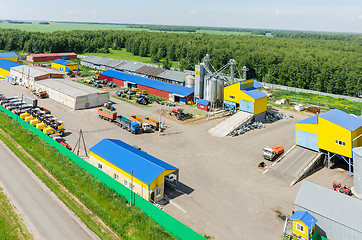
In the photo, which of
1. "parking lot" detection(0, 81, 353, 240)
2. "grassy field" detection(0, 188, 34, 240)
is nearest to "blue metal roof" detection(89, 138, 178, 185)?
"parking lot" detection(0, 81, 353, 240)

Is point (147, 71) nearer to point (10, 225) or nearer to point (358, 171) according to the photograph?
point (358, 171)

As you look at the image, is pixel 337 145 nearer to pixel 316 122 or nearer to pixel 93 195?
pixel 316 122

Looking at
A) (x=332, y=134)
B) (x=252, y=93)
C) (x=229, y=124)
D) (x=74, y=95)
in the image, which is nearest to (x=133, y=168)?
(x=332, y=134)

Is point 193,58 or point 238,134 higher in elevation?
point 193,58

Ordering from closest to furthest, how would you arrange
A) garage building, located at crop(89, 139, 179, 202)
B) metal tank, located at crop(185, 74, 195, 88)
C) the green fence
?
the green fence, garage building, located at crop(89, 139, 179, 202), metal tank, located at crop(185, 74, 195, 88)

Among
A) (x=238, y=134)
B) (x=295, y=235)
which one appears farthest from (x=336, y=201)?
(x=238, y=134)

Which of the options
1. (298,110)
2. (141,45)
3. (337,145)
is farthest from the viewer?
(141,45)

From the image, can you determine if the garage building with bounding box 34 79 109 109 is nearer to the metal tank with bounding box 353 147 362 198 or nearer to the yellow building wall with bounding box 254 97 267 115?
the yellow building wall with bounding box 254 97 267 115
